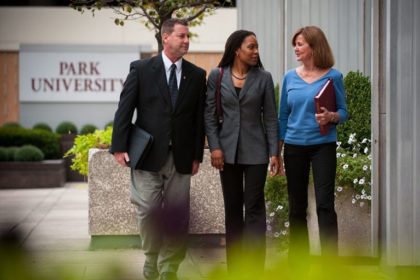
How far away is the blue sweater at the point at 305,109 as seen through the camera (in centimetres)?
549

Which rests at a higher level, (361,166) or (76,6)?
(76,6)

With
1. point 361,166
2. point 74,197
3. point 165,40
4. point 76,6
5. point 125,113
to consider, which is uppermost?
point 76,6

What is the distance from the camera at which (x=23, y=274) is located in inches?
36.8

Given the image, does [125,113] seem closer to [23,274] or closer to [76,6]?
[76,6]

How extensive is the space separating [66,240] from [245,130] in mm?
3701

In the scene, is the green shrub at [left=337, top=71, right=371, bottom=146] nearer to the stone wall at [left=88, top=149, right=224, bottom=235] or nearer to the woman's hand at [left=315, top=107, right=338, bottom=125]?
the stone wall at [left=88, top=149, right=224, bottom=235]

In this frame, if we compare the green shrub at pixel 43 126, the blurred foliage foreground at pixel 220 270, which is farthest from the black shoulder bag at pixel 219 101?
the green shrub at pixel 43 126

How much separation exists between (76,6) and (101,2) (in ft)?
1.68

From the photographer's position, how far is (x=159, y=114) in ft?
18.3

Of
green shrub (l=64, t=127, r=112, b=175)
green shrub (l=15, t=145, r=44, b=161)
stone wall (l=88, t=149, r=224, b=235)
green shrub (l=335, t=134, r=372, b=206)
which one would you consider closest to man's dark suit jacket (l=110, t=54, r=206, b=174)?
green shrub (l=335, t=134, r=372, b=206)

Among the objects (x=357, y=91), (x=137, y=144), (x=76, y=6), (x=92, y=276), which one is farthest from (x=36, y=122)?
(x=92, y=276)

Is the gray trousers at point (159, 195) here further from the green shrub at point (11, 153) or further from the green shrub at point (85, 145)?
the green shrub at point (11, 153)

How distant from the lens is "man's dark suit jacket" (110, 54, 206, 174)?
5.56m

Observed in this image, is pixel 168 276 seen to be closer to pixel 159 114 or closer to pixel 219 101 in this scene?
pixel 159 114
